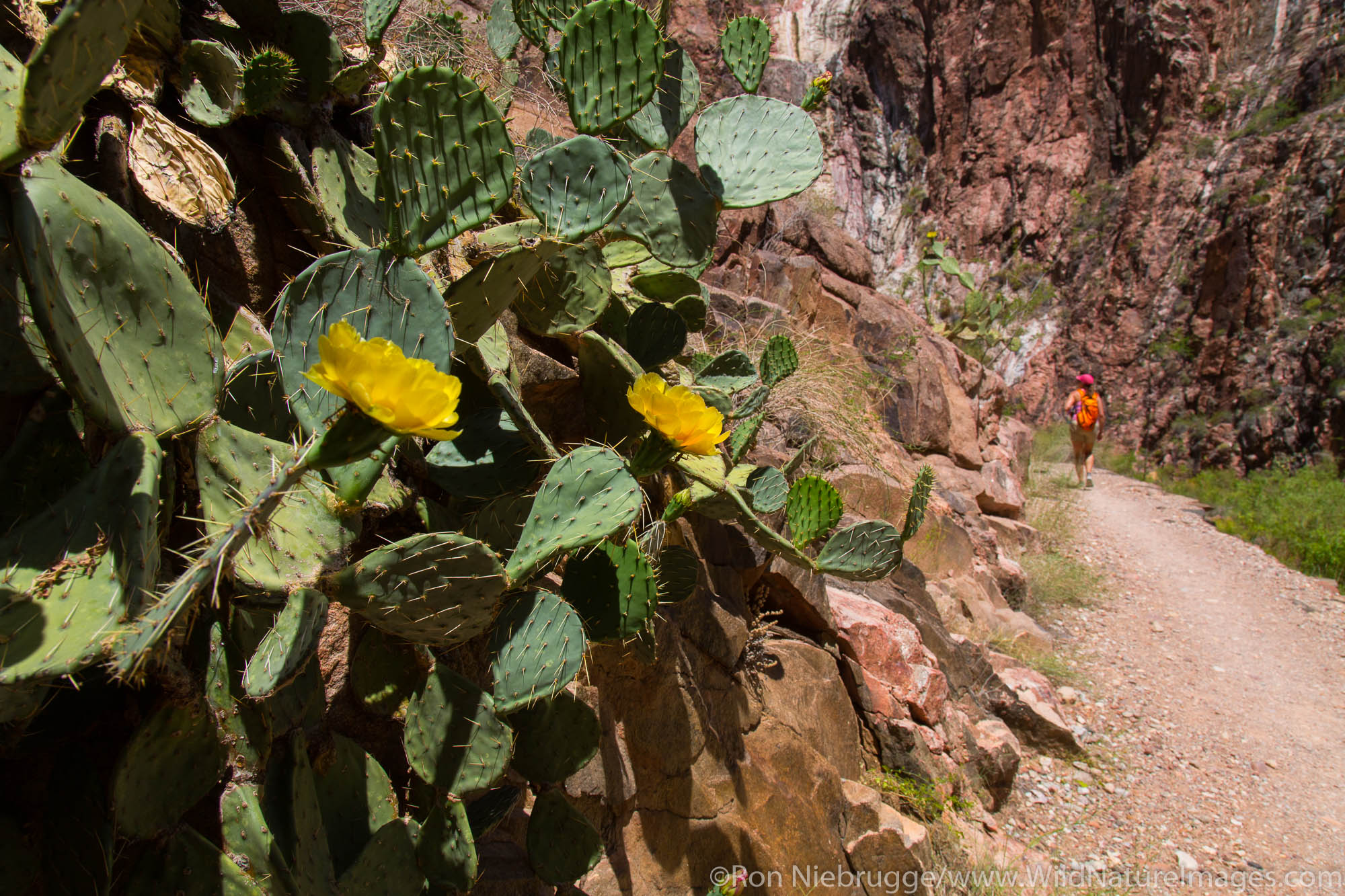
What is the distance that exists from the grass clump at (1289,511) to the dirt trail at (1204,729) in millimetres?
367

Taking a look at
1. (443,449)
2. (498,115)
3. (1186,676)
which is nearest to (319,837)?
(443,449)

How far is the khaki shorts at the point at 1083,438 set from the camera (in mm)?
9250

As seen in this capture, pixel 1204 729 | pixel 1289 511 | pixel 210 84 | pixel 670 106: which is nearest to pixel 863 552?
pixel 670 106

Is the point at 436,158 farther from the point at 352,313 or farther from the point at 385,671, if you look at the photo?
the point at 385,671

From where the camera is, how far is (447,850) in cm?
120

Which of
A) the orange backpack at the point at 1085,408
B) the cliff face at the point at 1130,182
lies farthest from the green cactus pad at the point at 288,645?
the cliff face at the point at 1130,182

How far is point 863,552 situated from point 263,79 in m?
1.96

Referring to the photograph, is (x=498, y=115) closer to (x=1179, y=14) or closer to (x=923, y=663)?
(x=923, y=663)

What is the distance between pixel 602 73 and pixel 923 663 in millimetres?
2770

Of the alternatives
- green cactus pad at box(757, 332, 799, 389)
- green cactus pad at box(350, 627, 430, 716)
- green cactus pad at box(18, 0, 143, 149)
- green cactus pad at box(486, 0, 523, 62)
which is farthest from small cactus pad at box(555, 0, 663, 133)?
green cactus pad at box(486, 0, 523, 62)

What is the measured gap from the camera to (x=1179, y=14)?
16438 mm

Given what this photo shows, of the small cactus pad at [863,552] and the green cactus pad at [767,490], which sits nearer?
the small cactus pad at [863,552]

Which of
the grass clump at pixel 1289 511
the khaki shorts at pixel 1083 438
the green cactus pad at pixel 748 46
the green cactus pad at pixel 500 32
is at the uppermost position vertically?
the green cactus pad at pixel 500 32

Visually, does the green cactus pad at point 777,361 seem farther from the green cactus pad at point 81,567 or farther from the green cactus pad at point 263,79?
the green cactus pad at point 81,567
